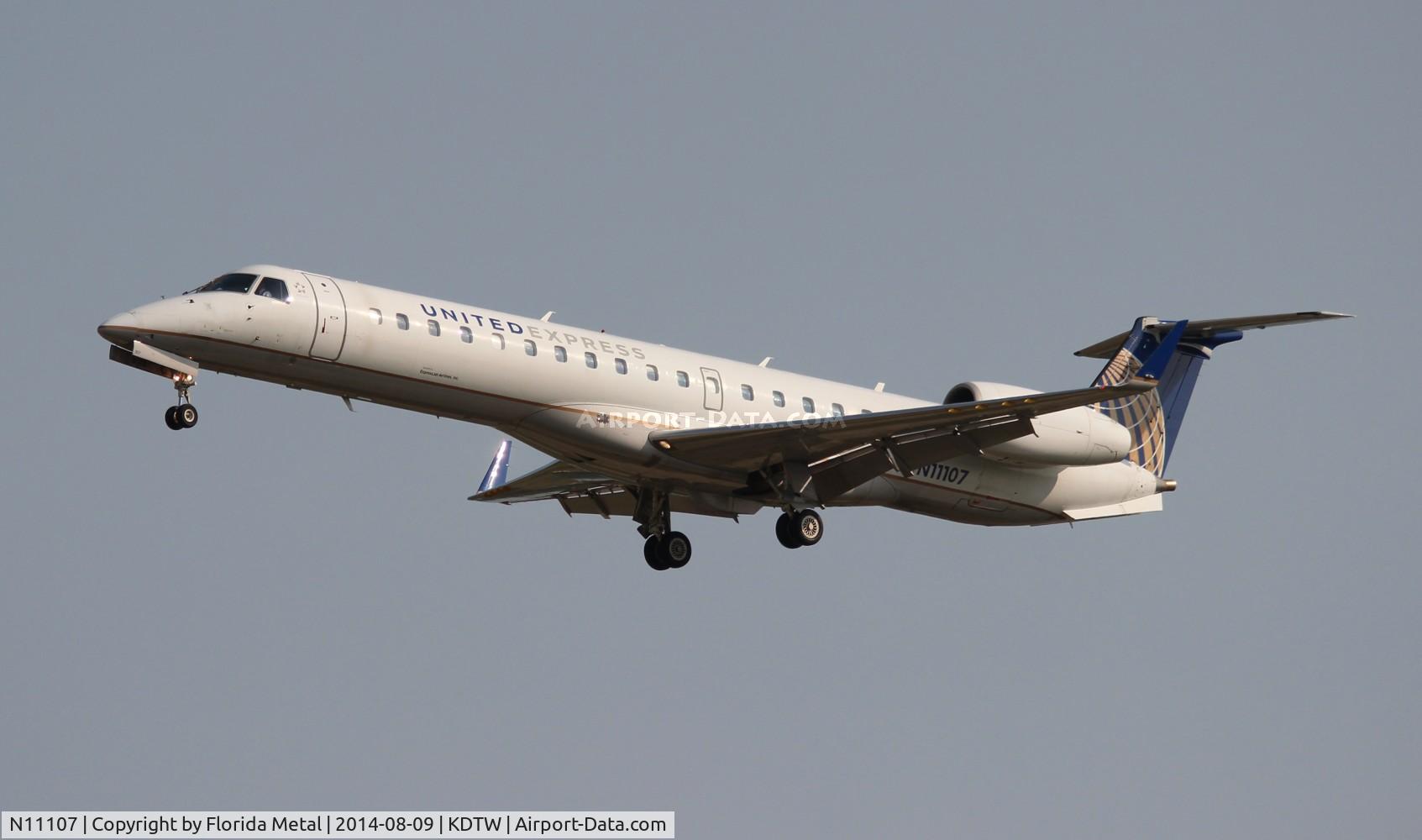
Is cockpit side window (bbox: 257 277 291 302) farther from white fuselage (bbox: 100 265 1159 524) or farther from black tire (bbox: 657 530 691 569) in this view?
black tire (bbox: 657 530 691 569)

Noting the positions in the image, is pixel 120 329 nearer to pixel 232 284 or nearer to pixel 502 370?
pixel 232 284

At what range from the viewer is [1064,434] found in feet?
86.0

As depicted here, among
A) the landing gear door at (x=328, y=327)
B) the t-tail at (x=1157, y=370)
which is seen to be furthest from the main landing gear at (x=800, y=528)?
the landing gear door at (x=328, y=327)

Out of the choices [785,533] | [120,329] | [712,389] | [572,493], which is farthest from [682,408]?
[120,329]

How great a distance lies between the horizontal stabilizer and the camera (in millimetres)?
26312

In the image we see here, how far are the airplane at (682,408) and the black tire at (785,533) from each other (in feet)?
0.08

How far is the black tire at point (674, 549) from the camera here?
26281 mm

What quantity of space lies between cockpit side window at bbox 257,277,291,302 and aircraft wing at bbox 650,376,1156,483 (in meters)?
5.21

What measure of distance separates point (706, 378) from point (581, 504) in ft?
15.2

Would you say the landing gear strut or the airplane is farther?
the landing gear strut

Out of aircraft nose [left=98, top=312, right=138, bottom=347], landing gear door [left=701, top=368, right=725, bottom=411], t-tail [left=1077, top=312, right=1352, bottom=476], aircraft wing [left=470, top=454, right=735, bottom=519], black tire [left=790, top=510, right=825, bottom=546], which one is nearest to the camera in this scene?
aircraft nose [left=98, top=312, right=138, bottom=347]

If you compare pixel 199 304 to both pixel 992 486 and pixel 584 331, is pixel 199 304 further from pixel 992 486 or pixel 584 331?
pixel 992 486

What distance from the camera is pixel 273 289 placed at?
2180cm

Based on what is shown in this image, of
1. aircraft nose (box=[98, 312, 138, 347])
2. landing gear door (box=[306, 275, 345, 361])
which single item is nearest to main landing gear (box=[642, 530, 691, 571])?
landing gear door (box=[306, 275, 345, 361])
